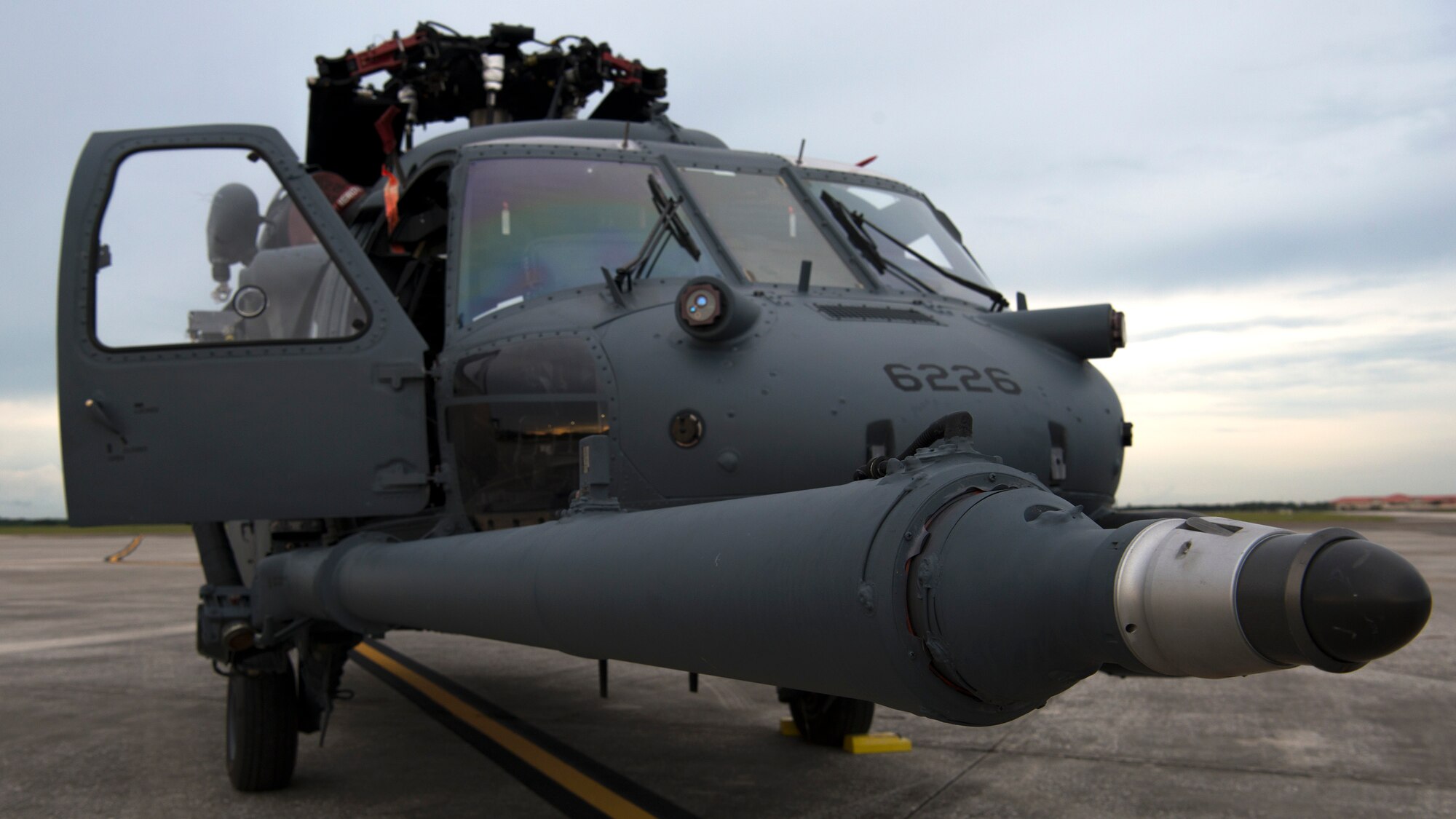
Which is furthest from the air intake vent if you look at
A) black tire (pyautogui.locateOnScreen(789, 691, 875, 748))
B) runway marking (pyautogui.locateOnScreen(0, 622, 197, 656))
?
runway marking (pyautogui.locateOnScreen(0, 622, 197, 656))

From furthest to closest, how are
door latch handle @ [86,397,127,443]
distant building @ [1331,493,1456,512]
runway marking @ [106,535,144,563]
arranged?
distant building @ [1331,493,1456,512]
runway marking @ [106,535,144,563]
door latch handle @ [86,397,127,443]

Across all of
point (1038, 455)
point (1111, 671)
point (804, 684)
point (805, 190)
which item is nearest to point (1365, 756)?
point (1038, 455)

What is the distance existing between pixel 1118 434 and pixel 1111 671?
2.25m

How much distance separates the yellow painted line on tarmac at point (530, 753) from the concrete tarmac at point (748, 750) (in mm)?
208

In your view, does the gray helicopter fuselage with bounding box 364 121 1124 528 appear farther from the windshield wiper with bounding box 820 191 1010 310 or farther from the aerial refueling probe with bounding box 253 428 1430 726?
the aerial refueling probe with bounding box 253 428 1430 726

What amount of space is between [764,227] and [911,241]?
779 mm

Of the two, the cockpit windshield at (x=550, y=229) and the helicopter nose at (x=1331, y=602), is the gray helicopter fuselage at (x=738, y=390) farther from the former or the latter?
the helicopter nose at (x=1331, y=602)

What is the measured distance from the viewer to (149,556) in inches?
1161

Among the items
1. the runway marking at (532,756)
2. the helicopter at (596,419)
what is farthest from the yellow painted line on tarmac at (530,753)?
the helicopter at (596,419)

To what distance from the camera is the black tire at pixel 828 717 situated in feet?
20.3

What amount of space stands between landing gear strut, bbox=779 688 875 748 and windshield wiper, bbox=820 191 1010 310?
231 centimetres

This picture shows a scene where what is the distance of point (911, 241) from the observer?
17.1 ft

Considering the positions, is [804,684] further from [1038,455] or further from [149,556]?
[149,556]

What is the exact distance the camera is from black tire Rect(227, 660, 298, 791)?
18.3 feet
